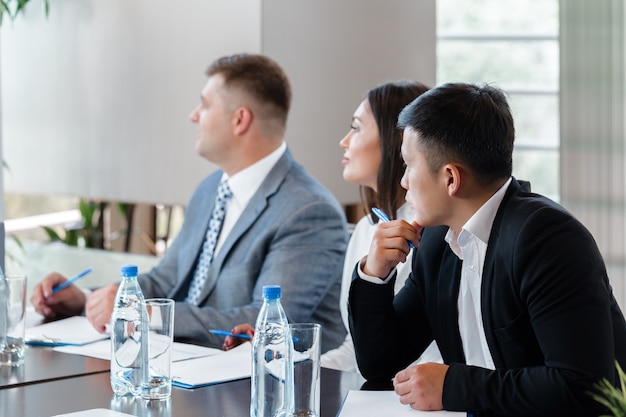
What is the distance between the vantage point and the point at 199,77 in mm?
3779

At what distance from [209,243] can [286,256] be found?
1.23 feet

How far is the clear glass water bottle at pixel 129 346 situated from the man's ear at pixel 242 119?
1354 millimetres

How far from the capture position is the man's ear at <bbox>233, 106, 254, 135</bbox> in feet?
10.3

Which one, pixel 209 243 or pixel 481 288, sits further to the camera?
pixel 209 243

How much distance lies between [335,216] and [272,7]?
105 cm

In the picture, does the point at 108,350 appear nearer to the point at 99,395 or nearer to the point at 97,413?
the point at 99,395

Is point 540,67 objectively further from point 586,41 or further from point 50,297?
point 50,297

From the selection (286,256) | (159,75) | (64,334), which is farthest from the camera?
(159,75)

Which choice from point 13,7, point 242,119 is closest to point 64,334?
point 242,119

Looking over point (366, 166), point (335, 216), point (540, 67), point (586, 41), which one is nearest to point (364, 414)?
point (366, 166)

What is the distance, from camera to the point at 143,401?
5.67ft

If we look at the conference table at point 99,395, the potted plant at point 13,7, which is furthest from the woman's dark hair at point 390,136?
the potted plant at point 13,7

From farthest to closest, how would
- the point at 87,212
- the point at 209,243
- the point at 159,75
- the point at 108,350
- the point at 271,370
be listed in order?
the point at 87,212
the point at 159,75
the point at 209,243
the point at 108,350
the point at 271,370

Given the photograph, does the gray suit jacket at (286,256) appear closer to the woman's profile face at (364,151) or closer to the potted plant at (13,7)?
the woman's profile face at (364,151)
